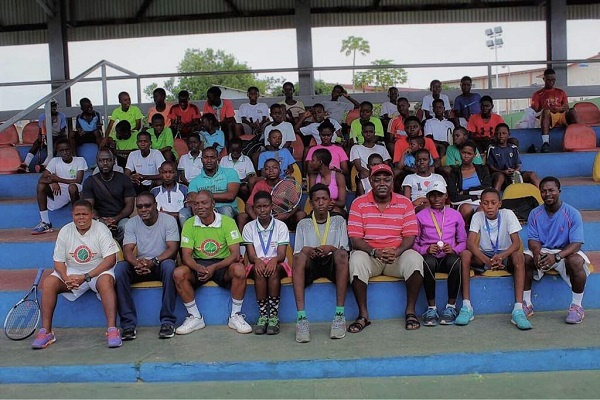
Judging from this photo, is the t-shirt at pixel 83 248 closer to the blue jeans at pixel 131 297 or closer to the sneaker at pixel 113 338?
the blue jeans at pixel 131 297

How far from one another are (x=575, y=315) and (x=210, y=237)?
3255mm

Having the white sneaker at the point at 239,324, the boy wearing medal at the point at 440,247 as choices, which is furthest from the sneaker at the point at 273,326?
the boy wearing medal at the point at 440,247

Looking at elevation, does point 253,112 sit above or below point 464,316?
above

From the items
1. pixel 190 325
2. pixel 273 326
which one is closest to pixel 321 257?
pixel 273 326

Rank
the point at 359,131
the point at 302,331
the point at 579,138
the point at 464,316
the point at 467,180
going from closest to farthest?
the point at 302,331, the point at 464,316, the point at 467,180, the point at 359,131, the point at 579,138

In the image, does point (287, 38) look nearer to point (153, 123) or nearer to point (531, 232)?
point (153, 123)

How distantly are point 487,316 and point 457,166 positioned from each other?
7.56 feet

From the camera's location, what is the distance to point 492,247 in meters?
5.57

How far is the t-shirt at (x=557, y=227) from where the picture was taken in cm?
529

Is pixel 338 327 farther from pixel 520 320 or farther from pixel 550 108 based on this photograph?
pixel 550 108

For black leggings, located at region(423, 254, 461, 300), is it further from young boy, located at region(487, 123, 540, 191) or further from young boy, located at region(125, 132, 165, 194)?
Answer: young boy, located at region(125, 132, 165, 194)

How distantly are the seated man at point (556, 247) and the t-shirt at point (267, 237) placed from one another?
2.20 m

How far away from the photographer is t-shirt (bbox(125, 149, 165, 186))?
815 centimetres

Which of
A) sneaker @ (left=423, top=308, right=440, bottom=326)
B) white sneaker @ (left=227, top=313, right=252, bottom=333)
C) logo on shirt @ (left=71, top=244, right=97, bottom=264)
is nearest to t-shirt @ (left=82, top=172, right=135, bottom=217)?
logo on shirt @ (left=71, top=244, right=97, bottom=264)
